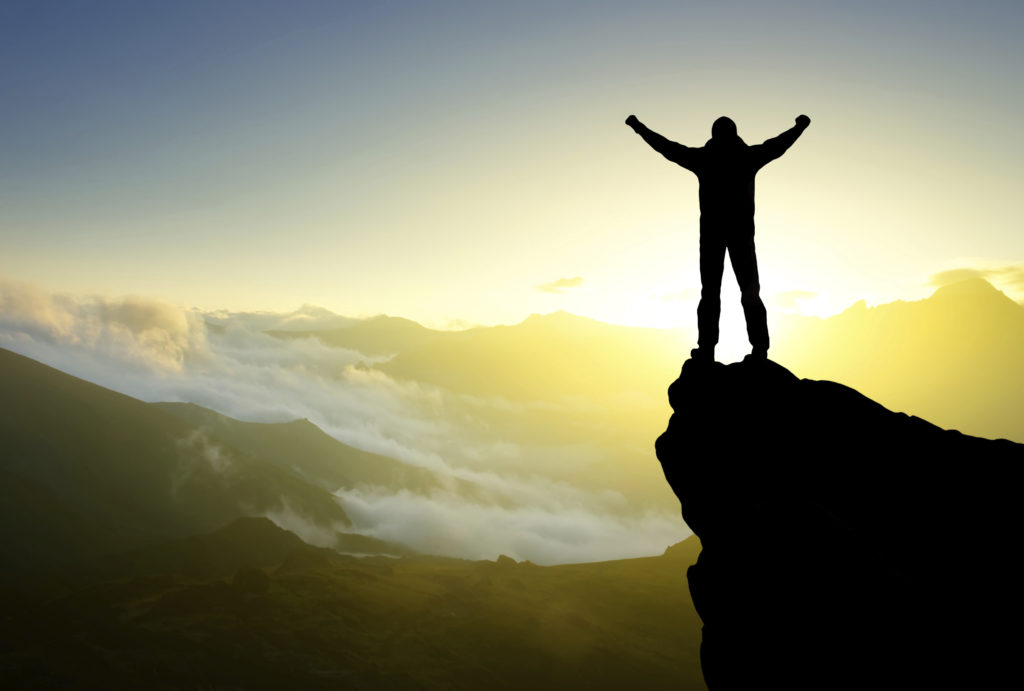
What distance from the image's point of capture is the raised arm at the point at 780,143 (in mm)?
8031

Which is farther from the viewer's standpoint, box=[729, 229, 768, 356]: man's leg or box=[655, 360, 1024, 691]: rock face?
box=[729, 229, 768, 356]: man's leg

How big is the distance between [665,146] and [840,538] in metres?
5.89

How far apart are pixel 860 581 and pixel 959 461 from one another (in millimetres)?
2393

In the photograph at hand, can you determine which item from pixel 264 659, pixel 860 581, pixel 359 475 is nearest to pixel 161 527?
pixel 264 659

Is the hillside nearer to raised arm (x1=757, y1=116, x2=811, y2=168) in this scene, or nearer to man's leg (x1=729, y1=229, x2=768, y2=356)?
man's leg (x1=729, y1=229, x2=768, y2=356)

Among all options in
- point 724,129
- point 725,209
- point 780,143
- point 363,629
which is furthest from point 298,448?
point 780,143

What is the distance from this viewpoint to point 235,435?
161125 millimetres

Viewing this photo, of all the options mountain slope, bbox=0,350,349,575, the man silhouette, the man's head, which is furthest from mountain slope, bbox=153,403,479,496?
the man's head

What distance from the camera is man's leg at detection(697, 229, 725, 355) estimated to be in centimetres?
850

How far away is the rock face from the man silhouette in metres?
0.66

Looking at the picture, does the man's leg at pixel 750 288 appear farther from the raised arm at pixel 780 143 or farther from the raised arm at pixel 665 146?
the raised arm at pixel 665 146

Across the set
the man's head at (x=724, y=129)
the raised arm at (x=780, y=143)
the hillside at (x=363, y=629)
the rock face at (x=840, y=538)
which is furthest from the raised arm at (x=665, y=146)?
the hillside at (x=363, y=629)

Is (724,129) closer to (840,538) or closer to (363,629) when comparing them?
(840,538)

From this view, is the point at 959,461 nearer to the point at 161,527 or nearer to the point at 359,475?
the point at 161,527
